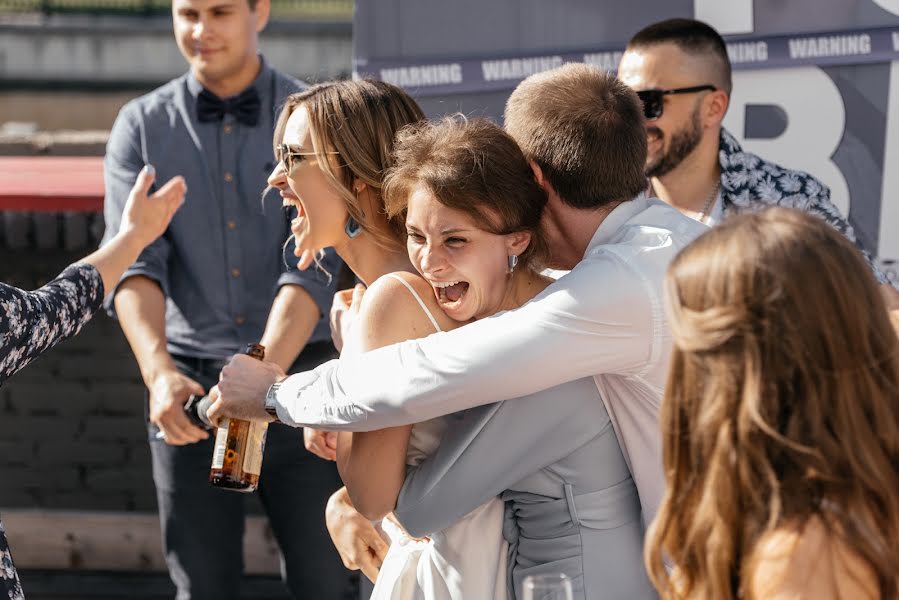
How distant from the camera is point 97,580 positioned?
16.8 ft

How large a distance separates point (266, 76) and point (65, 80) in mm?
15777

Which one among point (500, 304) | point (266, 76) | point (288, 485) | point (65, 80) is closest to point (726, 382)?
point (500, 304)

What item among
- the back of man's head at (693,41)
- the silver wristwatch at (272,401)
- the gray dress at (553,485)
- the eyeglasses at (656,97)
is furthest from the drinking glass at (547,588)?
the back of man's head at (693,41)

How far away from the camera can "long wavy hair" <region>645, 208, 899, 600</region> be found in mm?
1653

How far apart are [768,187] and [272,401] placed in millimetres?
1858

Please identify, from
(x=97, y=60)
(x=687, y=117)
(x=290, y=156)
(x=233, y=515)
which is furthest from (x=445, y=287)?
(x=97, y=60)

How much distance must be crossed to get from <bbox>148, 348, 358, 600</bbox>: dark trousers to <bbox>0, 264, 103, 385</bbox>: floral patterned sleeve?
1078mm

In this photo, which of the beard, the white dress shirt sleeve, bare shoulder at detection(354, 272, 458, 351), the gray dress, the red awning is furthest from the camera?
the red awning

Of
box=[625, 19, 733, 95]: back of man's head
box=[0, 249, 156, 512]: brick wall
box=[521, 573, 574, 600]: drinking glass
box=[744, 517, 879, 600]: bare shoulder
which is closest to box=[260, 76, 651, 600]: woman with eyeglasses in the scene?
box=[521, 573, 574, 600]: drinking glass

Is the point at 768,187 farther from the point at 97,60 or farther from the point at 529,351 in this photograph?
the point at 97,60

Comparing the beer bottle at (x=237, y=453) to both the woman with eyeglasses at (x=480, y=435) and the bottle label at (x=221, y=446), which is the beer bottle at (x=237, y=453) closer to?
the bottle label at (x=221, y=446)

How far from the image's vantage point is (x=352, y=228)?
2762 millimetres

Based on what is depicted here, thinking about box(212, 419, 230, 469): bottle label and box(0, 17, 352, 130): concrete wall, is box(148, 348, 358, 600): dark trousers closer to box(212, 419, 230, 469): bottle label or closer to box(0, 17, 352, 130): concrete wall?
box(212, 419, 230, 469): bottle label

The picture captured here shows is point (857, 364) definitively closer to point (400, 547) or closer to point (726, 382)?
point (726, 382)
